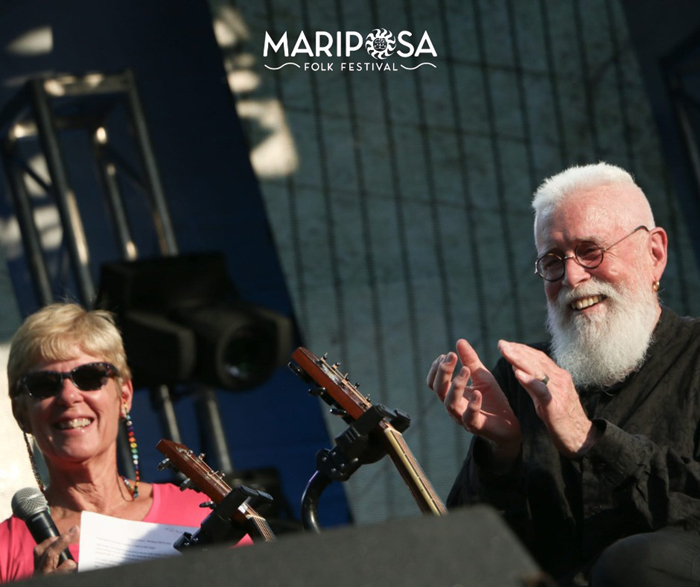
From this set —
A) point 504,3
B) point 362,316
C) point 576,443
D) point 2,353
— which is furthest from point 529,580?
point 504,3

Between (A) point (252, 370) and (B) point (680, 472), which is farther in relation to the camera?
(A) point (252, 370)

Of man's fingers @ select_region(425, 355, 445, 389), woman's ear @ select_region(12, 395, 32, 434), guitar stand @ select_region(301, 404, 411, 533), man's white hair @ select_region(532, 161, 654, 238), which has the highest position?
man's white hair @ select_region(532, 161, 654, 238)

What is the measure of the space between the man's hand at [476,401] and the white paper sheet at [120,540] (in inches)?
25.2

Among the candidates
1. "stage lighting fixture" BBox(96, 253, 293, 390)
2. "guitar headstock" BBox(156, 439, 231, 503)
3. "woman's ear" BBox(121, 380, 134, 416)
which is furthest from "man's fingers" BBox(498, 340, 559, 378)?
"stage lighting fixture" BBox(96, 253, 293, 390)

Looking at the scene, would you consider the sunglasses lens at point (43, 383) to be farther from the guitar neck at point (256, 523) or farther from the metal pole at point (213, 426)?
the metal pole at point (213, 426)

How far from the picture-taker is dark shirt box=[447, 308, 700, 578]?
2240 mm

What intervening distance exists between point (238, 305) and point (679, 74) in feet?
9.19

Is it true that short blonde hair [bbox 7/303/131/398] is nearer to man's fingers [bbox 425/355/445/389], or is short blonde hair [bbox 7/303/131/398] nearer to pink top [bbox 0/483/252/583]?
pink top [bbox 0/483/252/583]

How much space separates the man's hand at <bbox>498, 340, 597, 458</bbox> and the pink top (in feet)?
2.37

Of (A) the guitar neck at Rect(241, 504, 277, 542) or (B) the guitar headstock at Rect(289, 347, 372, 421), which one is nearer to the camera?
(A) the guitar neck at Rect(241, 504, 277, 542)

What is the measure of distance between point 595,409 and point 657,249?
49 cm

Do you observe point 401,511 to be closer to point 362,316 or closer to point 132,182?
point 362,316

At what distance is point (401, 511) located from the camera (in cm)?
546

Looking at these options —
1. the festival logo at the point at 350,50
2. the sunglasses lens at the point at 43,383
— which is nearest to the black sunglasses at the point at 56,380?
the sunglasses lens at the point at 43,383
